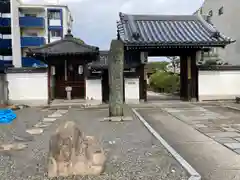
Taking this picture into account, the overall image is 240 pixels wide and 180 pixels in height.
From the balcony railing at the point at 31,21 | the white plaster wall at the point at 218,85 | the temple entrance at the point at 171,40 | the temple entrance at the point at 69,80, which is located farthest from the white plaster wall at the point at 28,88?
the balcony railing at the point at 31,21

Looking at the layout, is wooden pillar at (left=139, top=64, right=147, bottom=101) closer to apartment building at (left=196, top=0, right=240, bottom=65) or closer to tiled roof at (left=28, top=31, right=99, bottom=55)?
tiled roof at (left=28, top=31, right=99, bottom=55)

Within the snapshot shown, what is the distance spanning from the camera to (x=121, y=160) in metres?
5.73

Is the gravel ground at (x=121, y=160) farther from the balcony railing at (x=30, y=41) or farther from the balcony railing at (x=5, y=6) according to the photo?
the balcony railing at (x=5, y=6)

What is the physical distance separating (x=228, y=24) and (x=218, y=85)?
10.2 m

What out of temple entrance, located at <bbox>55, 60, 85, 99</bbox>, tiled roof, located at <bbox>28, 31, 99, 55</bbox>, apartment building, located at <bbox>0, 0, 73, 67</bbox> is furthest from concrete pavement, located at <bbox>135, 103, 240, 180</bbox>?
apartment building, located at <bbox>0, 0, 73, 67</bbox>

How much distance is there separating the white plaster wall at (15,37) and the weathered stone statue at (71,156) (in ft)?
114

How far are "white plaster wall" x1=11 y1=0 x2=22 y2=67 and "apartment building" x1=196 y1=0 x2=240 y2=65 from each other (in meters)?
24.7

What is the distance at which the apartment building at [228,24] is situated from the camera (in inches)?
949

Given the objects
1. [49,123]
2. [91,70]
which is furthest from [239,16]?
[49,123]

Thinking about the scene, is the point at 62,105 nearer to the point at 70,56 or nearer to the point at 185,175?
the point at 70,56

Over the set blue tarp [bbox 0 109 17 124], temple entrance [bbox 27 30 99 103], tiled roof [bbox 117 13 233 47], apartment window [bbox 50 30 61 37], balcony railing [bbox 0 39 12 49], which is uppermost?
apartment window [bbox 50 30 61 37]

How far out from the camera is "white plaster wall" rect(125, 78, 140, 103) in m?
17.2

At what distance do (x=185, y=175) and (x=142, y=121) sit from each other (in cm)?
571

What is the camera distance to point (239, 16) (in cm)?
2362
